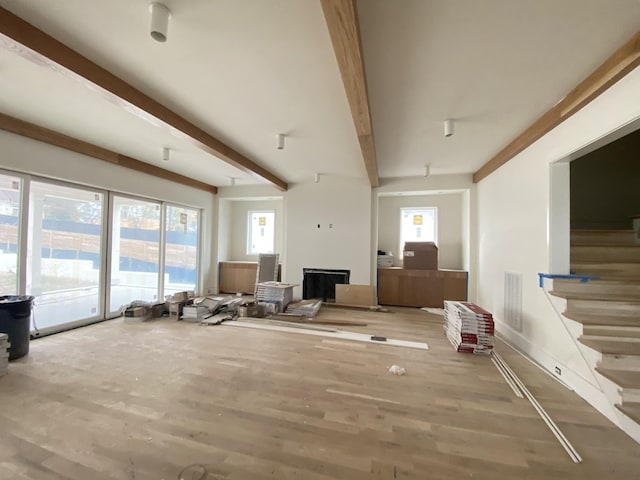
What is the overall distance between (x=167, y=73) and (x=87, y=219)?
324 centimetres

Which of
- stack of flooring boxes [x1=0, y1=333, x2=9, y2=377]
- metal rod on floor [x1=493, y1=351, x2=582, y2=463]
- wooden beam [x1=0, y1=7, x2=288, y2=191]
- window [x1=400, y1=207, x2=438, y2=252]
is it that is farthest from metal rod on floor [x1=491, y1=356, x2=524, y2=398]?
stack of flooring boxes [x1=0, y1=333, x2=9, y2=377]

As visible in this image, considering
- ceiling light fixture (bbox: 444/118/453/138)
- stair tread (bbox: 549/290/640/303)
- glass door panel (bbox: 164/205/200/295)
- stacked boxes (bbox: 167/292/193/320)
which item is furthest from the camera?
glass door panel (bbox: 164/205/200/295)

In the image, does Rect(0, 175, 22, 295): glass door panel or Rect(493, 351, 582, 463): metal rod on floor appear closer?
Rect(493, 351, 582, 463): metal rod on floor

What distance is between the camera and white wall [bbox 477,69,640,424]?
2.04 metres

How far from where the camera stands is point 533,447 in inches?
63.1

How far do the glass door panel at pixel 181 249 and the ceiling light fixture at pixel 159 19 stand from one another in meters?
4.51

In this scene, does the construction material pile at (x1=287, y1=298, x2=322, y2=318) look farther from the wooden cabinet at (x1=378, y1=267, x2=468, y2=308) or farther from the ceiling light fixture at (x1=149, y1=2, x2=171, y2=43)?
the ceiling light fixture at (x1=149, y1=2, x2=171, y2=43)

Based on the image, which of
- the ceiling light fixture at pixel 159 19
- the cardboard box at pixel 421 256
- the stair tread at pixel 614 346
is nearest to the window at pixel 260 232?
the cardboard box at pixel 421 256

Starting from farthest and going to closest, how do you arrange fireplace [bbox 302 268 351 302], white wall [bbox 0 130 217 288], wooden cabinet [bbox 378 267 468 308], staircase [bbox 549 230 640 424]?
fireplace [bbox 302 268 351 302] < wooden cabinet [bbox 378 267 468 308] < white wall [bbox 0 130 217 288] < staircase [bbox 549 230 640 424]

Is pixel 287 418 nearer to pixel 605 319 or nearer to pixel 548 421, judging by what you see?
pixel 548 421

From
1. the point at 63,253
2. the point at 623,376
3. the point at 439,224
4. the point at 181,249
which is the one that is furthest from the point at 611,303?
the point at 181,249

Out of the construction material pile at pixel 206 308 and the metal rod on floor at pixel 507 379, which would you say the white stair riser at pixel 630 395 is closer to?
the metal rod on floor at pixel 507 379

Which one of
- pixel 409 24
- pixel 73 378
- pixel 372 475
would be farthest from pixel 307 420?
pixel 409 24

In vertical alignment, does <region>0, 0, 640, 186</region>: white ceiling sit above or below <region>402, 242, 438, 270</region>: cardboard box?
above
